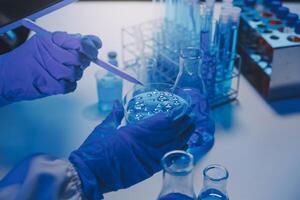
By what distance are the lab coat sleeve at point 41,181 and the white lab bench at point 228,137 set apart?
0.22 metres

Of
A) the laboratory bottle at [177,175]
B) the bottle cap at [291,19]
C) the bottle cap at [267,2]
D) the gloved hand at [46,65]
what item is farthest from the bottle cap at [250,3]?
the laboratory bottle at [177,175]

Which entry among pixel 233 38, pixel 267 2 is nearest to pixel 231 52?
pixel 233 38

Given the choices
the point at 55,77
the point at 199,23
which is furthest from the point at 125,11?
the point at 55,77

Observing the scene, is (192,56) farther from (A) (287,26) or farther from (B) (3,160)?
(B) (3,160)

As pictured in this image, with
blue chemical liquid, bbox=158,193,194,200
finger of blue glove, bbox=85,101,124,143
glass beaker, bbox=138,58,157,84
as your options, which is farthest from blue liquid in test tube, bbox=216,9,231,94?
blue chemical liquid, bbox=158,193,194,200

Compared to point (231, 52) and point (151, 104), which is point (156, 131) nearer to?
point (151, 104)

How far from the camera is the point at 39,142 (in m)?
1.20

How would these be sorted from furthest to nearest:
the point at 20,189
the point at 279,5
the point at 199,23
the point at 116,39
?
→ the point at 116,39 → the point at 279,5 → the point at 199,23 → the point at 20,189

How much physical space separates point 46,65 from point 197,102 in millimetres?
441

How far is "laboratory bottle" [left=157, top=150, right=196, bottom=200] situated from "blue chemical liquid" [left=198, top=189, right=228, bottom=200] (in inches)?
3.6

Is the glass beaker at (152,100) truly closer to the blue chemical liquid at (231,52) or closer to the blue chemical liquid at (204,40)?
the blue chemical liquid at (204,40)

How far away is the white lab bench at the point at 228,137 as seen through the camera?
3.40 ft

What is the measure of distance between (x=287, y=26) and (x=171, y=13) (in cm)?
40

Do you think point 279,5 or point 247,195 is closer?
point 247,195
